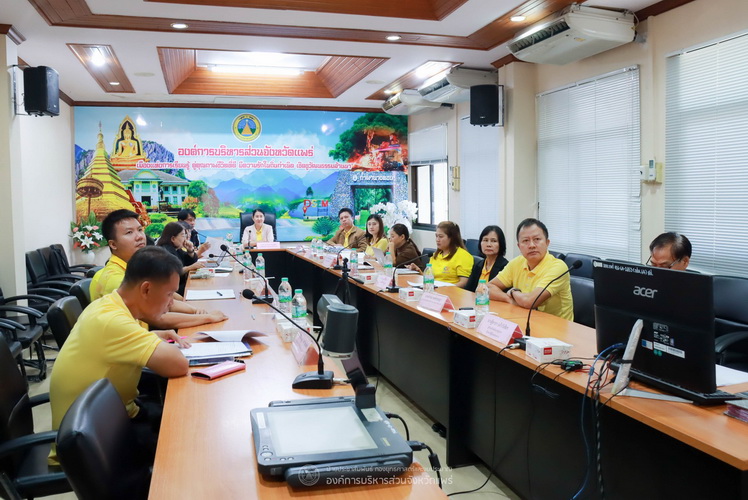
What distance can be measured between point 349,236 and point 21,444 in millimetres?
5916

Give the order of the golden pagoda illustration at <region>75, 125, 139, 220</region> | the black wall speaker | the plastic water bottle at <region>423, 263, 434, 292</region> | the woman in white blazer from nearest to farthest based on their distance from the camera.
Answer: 1. the plastic water bottle at <region>423, 263, 434, 292</region>
2. the black wall speaker
3. the woman in white blazer
4. the golden pagoda illustration at <region>75, 125, 139, 220</region>

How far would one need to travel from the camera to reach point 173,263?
1.97m

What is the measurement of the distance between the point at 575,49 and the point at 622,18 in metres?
0.40

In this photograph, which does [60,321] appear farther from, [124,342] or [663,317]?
[663,317]

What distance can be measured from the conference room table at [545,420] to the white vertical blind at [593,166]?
1932 mm

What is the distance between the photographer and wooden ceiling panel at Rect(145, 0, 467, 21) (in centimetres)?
Result: 423

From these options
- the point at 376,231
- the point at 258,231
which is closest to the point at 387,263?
the point at 376,231

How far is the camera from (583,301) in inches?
131

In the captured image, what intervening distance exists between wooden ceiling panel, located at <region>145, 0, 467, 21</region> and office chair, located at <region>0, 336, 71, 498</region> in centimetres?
308

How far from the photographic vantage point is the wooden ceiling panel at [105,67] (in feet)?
17.9

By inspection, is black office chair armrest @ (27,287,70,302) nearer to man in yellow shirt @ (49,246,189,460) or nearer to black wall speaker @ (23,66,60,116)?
black wall speaker @ (23,66,60,116)

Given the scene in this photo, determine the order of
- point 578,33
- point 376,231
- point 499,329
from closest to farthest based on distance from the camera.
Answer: point 499,329 → point 578,33 → point 376,231

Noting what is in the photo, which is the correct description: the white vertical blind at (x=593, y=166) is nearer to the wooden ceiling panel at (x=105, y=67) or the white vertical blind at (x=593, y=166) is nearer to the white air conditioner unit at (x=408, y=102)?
the white air conditioner unit at (x=408, y=102)

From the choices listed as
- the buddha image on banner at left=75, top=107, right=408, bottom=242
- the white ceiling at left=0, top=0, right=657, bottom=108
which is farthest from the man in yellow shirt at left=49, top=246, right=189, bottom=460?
the buddha image on banner at left=75, top=107, right=408, bottom=242
